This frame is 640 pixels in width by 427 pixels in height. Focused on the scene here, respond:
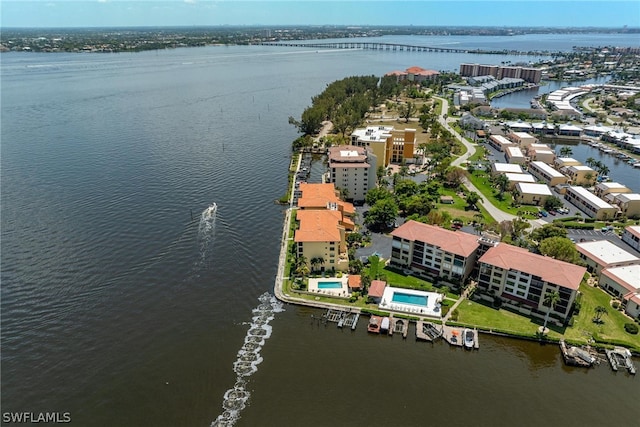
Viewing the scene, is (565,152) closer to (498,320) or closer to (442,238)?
(442,238)

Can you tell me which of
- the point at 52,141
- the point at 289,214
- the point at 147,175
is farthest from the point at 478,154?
the point at 52,141

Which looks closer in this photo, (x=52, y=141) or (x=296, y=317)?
(x=296, y=317)

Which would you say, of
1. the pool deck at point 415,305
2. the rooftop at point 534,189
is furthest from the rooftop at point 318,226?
the rooftop at point 534,189

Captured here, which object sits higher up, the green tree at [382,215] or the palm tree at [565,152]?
the green tree at [382,215]

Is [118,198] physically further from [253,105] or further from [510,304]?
[253,105]

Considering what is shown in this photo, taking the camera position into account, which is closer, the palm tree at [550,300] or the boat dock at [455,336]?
the boat dock at [455,336]

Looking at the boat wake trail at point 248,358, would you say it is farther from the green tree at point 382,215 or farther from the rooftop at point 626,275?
the rooftop at point 626,275
